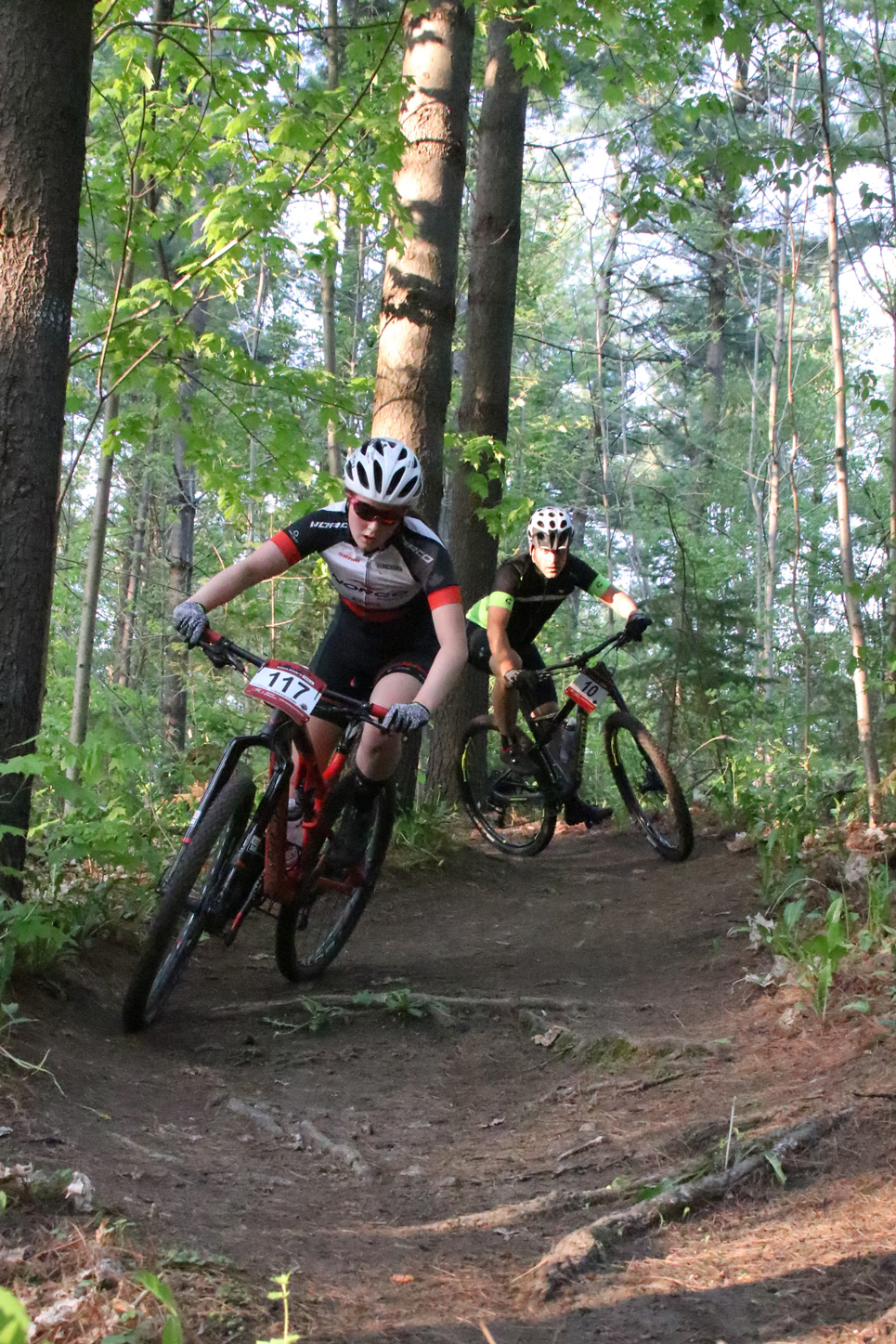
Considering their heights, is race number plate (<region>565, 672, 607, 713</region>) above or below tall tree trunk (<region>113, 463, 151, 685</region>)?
below

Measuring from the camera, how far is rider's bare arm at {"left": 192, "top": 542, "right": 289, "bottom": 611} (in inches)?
180

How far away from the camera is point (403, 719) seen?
419 centimetres

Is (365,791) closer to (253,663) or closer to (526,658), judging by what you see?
(253,663)

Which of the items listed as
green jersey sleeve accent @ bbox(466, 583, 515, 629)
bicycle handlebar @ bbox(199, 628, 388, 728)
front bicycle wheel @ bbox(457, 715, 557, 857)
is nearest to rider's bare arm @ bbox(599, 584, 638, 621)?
green jersey sleeve accent @ bbox(466, 583, 515, 629)

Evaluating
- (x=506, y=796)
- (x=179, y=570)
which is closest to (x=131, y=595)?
(x=179, y=570)

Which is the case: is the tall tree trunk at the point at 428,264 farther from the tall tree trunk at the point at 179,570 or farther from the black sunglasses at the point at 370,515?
the tall tree trunk at the point at 179,570

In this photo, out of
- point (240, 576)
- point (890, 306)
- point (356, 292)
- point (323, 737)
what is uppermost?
point (356, 292)

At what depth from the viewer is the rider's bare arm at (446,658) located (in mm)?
Answer: 4473

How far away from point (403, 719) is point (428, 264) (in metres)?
4.93

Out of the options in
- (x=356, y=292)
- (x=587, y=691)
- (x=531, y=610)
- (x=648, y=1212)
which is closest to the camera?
(x=648, y=1212)

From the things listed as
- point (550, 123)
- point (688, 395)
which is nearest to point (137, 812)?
point (550, 123)

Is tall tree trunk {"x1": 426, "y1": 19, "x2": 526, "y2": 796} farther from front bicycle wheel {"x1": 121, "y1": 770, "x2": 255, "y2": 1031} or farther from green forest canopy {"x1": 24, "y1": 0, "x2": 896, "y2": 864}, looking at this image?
front bicycle wheel {"x1": 121, "y1": 770, "x2": 255, "y2": 1031}

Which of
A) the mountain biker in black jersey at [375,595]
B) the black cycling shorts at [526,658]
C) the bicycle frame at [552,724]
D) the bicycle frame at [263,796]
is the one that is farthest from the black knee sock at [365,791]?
the black cycling shorts at [526,658]

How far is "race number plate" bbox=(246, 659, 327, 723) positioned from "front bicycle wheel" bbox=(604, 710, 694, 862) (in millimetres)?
3874
